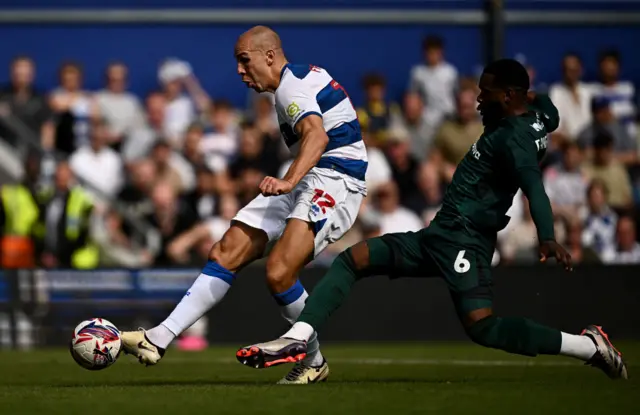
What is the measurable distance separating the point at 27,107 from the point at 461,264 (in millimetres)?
9154

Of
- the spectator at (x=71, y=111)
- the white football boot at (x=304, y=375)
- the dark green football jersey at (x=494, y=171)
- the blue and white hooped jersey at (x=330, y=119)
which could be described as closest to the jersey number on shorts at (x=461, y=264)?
the dark green football jersey at (x=494, y=171)

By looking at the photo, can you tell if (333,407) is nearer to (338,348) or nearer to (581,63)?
(338,348)

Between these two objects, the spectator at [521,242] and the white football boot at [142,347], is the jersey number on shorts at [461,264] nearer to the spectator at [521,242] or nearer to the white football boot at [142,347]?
the white football boot at [142,347]

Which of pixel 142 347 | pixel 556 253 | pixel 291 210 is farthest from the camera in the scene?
pixel 291 210

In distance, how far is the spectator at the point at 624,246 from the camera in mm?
14641

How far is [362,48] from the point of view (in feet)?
56.1

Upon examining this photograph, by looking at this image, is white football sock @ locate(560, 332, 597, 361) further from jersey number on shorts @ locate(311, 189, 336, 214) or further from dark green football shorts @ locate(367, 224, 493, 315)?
jersey number on shorts @ locate(311, 189, 336, 214)

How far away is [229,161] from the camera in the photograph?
15.6 m

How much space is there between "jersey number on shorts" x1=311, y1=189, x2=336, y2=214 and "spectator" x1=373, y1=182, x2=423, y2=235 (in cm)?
638

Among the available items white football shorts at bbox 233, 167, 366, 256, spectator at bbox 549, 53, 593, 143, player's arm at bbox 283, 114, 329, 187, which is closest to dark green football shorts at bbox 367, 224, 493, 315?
white football shorts at bbox 233, 167, 366, 256

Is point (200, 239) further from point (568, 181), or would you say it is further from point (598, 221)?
point (598, 221)

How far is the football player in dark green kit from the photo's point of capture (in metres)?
7.43

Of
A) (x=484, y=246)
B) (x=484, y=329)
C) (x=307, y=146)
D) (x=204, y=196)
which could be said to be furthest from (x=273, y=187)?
(x=204, y=196)

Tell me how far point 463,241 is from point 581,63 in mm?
9711
